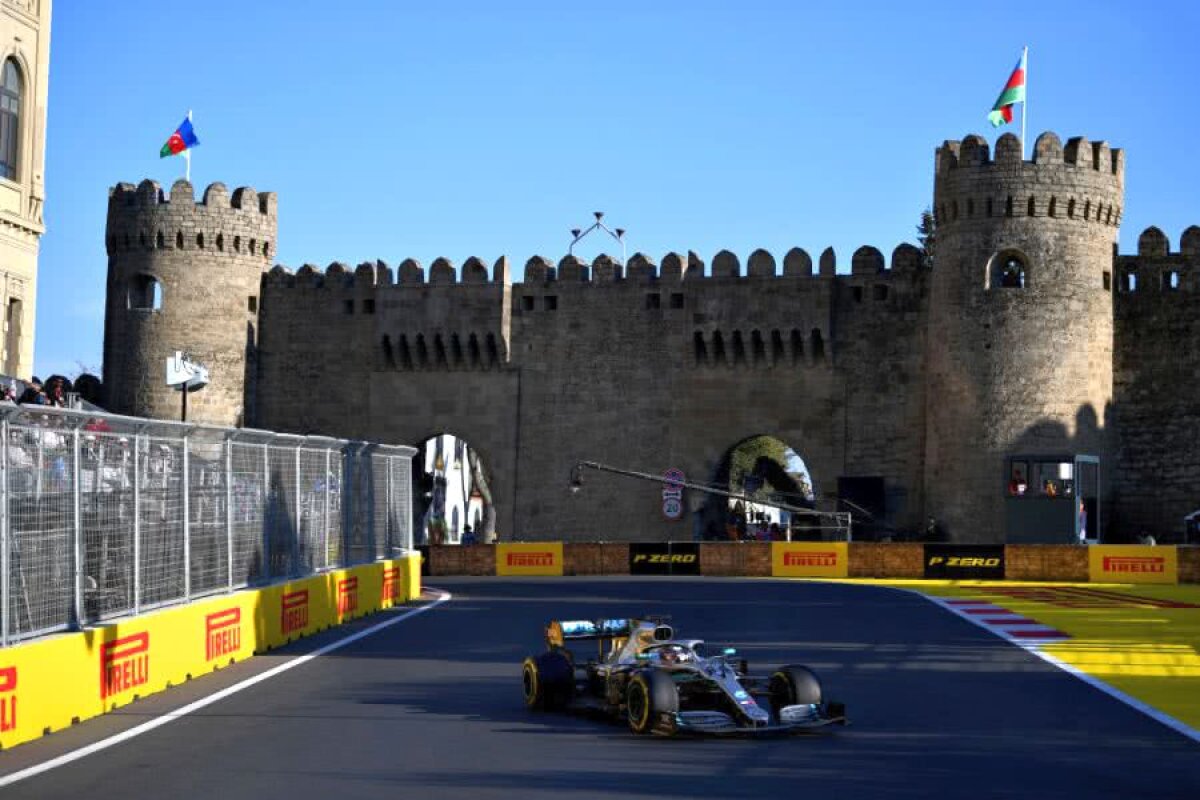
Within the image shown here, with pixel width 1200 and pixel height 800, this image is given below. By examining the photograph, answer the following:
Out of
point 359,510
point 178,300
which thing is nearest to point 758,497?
point 178,300

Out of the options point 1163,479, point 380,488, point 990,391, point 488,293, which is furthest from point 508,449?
point 380,488

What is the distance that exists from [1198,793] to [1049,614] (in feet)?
56.4

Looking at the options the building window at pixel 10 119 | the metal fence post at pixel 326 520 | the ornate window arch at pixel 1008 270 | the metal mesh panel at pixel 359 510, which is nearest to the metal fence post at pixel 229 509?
the metal fence post at pixel 326 520

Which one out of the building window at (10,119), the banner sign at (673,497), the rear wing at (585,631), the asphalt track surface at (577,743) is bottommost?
the asphalt track surface at (577,743)

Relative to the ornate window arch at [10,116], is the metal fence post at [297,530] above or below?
below

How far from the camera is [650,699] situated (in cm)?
1313

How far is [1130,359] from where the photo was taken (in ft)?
156

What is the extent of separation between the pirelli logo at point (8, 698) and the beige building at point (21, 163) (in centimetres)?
2321

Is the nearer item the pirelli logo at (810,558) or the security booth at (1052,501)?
the pirelli logo at (810,558)

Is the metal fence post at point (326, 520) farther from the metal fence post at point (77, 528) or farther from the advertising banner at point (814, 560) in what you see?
the advertising banner at point (814, 560)

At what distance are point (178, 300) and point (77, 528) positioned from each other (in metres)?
40.9

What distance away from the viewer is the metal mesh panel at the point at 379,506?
2807 centimetres

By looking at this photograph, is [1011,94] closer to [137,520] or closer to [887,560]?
[887,560]

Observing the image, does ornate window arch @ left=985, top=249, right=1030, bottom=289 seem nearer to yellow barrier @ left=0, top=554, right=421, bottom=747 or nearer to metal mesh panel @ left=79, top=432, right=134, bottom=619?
yellow barrier @ left=0, top=554, right=421, bottom=747
